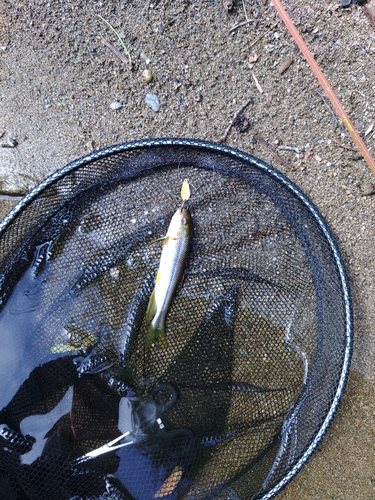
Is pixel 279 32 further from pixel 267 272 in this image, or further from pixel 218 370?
pixel 218 370

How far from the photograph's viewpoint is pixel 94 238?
2033 millimetres

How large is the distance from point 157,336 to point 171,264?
36cm

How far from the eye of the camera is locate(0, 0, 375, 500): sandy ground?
6.66ft

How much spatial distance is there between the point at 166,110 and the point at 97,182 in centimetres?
52

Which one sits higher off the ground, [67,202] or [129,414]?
[67,202]

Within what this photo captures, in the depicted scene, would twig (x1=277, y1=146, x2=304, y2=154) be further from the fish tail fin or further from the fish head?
the fish tail fin

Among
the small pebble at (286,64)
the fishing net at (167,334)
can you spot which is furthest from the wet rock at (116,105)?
the small pebble at (286,64)

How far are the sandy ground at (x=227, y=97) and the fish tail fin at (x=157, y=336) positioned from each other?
3.23 ft

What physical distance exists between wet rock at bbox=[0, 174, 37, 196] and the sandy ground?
0.17 feet

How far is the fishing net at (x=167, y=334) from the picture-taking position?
1.93m

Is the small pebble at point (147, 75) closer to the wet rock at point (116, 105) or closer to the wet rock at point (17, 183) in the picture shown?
the wet rock at point (116, 105)

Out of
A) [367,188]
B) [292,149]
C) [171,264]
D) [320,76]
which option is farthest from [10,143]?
[367,188]

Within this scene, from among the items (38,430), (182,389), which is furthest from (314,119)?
(38,430)

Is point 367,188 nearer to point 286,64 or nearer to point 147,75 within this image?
point 286,64
